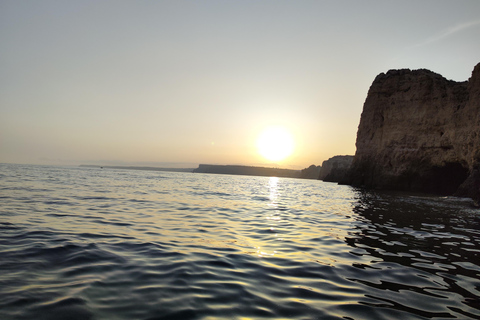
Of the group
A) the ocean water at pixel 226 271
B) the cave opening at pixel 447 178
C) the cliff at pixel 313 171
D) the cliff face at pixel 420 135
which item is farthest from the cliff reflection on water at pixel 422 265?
the cliff at pixel 313 171

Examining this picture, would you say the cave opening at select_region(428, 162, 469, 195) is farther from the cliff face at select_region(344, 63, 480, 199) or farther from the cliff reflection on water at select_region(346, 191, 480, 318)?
the cliff reflection on water at select_region(346, 191, 480, 318)

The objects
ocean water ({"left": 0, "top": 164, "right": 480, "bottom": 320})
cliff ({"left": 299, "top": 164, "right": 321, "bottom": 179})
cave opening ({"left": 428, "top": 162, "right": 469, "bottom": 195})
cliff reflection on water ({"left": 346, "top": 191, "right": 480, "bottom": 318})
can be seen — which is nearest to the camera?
ocean water ({"left": 0, "top": 164, "right": 480, "bottom": 320})

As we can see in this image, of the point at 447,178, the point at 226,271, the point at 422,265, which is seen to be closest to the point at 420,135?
the point at 447,178

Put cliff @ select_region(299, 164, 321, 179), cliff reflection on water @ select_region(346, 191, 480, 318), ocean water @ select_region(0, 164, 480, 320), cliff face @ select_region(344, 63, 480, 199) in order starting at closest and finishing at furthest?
ocean water @ select_region(0, 164, 480, 320) → cliff reflection on water @ select_region(346, 191, 480, 318) → cliff face @ select_region(344, 63, 480, 199) → cliff @ select_region(299, 164, 321, 179)

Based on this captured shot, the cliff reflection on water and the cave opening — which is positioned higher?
the cave opening

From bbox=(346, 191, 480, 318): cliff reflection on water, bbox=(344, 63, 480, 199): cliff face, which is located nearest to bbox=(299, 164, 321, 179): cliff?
bbox=(344, 63, 480, 199): cliff face

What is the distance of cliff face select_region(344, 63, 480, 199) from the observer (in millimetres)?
31672

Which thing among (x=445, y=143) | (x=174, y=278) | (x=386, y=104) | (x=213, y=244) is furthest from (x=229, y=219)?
(x=386, y=104)

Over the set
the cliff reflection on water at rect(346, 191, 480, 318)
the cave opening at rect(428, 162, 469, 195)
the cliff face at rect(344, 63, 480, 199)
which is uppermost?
the cliff face at rect(344, 63, 480, 199)

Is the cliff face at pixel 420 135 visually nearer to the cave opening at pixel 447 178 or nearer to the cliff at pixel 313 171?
the cave opening at pixel 447 178

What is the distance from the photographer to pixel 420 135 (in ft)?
130

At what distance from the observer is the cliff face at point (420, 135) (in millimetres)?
31672

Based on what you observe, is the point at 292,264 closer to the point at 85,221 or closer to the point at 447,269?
the point at 447,269

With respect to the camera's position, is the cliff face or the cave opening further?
the cave opening
